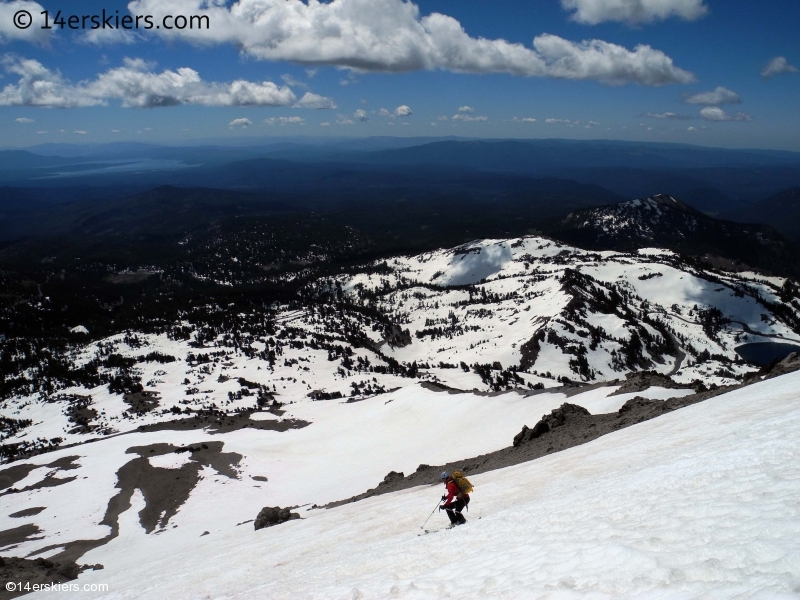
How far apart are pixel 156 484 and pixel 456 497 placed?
38.3 meters

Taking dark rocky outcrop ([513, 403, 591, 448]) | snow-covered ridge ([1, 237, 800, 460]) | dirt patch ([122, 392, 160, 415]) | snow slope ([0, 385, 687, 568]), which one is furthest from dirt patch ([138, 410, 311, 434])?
dark rocky outcrop ([513, 403, 591, 448])

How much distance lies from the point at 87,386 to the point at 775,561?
136 meters

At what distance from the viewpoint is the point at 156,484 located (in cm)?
4319

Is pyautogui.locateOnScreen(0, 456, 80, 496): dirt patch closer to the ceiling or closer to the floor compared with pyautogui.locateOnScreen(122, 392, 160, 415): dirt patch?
closer to the ceiling

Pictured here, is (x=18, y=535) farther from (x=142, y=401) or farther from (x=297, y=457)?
(x=142, y=401)

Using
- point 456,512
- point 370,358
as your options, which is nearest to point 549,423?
point 456,512

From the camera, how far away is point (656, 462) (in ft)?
51.0

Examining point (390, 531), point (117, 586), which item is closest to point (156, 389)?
point (117, 586)

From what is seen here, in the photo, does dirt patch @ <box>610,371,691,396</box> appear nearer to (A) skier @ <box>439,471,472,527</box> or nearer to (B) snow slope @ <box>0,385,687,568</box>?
(B) snow slope @ <box>0,385,687,568</box>

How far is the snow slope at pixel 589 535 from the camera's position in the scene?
8062 millimetres

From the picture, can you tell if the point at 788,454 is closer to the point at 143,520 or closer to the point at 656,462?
the point at 656,462

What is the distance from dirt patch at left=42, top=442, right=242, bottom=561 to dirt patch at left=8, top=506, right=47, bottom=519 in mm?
5595

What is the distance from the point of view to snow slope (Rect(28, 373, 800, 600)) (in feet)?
26.5

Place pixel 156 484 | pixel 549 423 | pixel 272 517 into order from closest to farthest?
pixel 272 517 → pixel 549 423 → pixel 156 484
